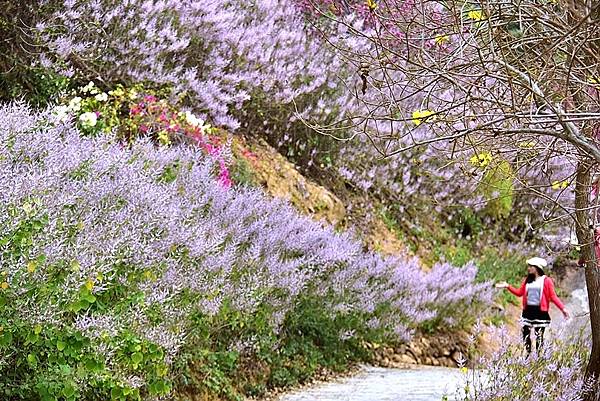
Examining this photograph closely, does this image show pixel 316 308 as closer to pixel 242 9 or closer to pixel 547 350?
pixel 547 350

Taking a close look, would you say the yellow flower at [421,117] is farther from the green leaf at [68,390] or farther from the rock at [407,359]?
the rock at [407,359]

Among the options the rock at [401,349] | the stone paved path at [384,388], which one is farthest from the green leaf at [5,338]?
the rock at [401,349]

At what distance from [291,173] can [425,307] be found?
207 cm

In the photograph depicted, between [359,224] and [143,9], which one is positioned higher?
[143,9]

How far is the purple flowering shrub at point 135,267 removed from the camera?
3166mm

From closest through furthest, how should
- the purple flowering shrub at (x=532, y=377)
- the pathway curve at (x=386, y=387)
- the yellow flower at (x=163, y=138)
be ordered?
1. the purple flowering shrub at (x=532, y=377)
2. the pathway curve at (x=386, y=387)
3. the yellow flower at (x=163, y=138)

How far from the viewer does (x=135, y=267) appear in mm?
3797

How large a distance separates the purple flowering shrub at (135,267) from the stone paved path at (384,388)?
0.42 metres

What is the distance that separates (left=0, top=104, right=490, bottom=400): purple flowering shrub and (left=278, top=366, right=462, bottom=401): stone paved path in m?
0.42

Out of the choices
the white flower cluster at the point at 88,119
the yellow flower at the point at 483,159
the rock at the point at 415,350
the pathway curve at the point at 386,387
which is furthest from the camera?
the rock at the point at 415,350

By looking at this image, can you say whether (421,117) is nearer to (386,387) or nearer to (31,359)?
(31,359)

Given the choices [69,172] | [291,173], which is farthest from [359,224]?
[69,172]

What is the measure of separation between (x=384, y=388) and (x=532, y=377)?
5.71 ft

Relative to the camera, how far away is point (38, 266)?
3.08 m
